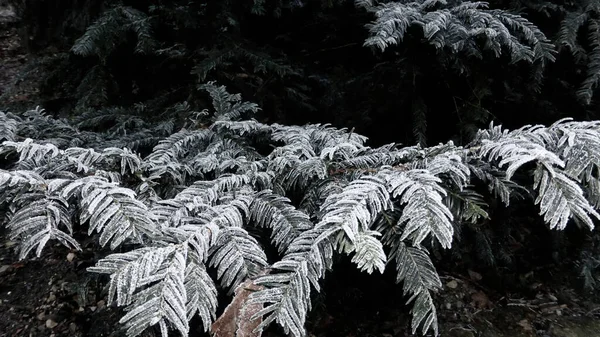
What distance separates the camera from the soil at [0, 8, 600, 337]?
2.18 m

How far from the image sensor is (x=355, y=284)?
6.86 ft

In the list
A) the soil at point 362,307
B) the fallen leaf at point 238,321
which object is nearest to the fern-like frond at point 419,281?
the fallen leaf at point 238,321

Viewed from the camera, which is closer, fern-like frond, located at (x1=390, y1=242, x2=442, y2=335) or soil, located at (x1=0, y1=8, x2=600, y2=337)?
fern-like frond, located at (x1=390, y1=242, x2=442, y2=335)

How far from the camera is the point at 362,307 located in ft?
7.44

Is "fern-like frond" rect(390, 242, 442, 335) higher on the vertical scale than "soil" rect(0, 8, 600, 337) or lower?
higher

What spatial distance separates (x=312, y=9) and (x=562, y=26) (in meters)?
1.34

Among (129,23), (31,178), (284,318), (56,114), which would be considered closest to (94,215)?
(31,178)

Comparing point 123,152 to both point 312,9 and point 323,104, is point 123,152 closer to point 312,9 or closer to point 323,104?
point 323,104

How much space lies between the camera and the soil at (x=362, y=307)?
85.8 inches

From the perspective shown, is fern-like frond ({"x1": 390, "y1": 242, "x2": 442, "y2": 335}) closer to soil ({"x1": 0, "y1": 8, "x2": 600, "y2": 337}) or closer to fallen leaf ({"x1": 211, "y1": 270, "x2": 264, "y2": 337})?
fallen leaf ({"x1": 211, "y1": 270, "x2": 264, "y2": 337})

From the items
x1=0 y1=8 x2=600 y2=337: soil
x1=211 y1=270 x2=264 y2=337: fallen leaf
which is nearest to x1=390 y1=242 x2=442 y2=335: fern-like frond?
x1=211 y1=270 x2=264 y2=337: fallen leaf

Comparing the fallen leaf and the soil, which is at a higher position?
the fallen leaf

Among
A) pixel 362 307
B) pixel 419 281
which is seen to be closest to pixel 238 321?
pixel 419 281

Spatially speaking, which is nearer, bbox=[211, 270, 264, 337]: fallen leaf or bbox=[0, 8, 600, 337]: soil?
bbox=[211, 270, 264, 337]: fallen leaf
